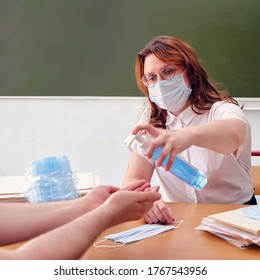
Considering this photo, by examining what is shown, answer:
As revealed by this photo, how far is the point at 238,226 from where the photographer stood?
86cm

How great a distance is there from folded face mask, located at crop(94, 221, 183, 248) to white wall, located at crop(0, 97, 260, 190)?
157cm

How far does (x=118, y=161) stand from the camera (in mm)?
2602

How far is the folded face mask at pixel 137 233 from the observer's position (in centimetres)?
91

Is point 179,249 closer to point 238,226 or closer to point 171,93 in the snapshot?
point 238,226

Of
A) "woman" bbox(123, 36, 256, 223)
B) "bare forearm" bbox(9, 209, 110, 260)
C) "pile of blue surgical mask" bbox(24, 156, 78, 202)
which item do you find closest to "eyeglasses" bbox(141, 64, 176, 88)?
"woman" bbox(123, 36, 256, 223)

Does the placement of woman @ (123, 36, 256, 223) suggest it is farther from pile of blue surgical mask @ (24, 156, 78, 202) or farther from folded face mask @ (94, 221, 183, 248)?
folded face mask @ (94, 221, 183, 248)

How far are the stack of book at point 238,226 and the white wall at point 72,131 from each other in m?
1.64

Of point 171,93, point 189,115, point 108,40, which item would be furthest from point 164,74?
point 108,40

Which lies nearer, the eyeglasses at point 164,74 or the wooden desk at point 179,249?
the wooden desk at point 179,249

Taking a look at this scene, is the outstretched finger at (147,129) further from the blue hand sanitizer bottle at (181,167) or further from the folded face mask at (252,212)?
the folded face mask at (252,212)

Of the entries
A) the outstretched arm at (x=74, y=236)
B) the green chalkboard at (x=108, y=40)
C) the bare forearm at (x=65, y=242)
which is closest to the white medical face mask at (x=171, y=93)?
the outstretched arm at (x=74, y=236)

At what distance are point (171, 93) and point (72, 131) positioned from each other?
1305 millimetres
